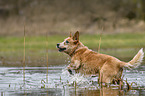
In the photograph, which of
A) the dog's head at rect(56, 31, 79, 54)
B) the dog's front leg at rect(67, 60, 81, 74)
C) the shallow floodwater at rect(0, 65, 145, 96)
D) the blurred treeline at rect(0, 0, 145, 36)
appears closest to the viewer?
the shallow floodwater at rect(0, 65, 145, 96)

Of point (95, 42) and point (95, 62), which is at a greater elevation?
point (95, 42)

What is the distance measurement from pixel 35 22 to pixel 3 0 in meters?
9.61

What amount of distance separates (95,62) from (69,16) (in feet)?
126

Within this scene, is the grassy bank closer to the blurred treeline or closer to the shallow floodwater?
the blurred treeline

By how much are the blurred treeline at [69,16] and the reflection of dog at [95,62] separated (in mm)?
30475

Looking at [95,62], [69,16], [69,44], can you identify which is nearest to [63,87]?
[95,62]

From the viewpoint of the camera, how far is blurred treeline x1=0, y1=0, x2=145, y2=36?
43.6m

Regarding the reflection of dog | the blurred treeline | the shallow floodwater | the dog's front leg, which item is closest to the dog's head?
the reflection of dog

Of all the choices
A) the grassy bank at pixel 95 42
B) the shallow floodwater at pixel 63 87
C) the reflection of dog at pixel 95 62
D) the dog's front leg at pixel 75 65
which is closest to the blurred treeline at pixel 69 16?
the grassy bank at pixel 95 42

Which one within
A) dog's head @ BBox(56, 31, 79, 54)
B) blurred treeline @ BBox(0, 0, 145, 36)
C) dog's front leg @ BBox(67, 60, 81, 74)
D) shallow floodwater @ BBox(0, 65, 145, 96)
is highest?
blurred treeline @ BBox(0, 0, 145, 36)

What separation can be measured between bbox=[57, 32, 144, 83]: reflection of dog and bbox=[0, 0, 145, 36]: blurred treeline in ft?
100.0

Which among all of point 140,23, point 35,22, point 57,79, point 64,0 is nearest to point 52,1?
point 64,0

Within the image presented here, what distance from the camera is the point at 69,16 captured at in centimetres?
4828

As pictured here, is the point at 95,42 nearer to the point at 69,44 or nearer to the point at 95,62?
the point at 69,44
